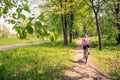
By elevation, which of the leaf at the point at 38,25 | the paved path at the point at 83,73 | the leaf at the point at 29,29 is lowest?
the paved path at the point at 83,73

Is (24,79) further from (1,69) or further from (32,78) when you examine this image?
(1,69)

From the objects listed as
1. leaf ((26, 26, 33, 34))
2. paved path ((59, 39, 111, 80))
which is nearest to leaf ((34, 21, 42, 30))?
leaf ((26, 26, 33, 34))

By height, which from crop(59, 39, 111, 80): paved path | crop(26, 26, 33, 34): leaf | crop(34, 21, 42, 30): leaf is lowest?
crop(59, 39, 111, 80): paved path

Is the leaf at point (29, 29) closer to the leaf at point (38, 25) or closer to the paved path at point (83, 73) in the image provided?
the leaf at point (38, 25)

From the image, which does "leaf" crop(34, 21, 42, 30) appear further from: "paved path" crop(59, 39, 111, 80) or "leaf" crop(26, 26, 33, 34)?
"paved path" crop(59, 39, 111, 80)

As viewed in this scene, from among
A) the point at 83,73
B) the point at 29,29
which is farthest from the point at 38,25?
the point at 83,73

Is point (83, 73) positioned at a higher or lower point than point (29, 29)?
lower

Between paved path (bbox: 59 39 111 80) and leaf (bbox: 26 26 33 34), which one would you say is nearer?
leaf (bbox: 26 26 33 34)

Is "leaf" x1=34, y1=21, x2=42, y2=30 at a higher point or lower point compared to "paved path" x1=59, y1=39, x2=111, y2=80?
higher

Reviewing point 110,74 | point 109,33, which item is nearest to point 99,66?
point 110,74

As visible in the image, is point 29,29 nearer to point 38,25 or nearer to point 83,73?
point 38,25

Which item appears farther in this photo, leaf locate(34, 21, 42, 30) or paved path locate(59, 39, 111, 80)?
paved path locate(59, 39, 111, 80)

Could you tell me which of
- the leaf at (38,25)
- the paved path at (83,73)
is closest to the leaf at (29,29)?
the leaf at (38,25)

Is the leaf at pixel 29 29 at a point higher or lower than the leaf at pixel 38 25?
lower
